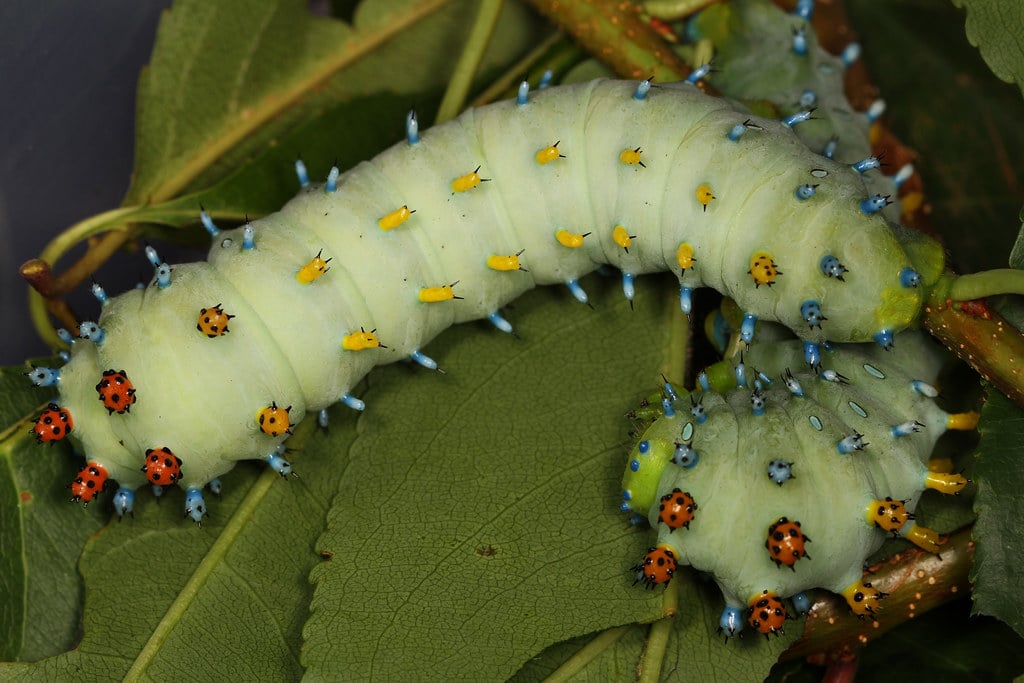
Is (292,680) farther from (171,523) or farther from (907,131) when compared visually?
(907,131)

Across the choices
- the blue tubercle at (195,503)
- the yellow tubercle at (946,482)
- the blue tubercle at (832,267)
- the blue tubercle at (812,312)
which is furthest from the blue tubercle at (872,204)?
the blue tubercle at (195,503)

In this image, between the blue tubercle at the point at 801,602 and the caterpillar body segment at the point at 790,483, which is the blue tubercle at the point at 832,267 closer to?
the caterpillar body segment at the point at 790,483

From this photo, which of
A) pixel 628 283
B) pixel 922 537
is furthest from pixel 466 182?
pixel 922 537

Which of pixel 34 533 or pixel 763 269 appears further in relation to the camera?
pixel 34 533

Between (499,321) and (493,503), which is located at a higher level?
(499,321)

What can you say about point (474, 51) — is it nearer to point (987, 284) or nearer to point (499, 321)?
point (499, 321)

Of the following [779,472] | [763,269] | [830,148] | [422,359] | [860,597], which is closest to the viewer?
[779,472]

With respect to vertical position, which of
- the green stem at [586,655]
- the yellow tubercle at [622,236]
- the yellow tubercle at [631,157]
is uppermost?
the yellow tubercle at [631,157]
